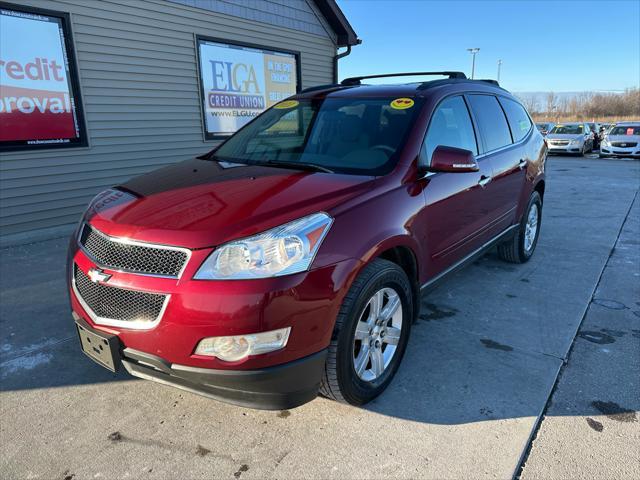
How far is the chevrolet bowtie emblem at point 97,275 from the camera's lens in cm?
225

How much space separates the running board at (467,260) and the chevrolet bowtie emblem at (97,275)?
1886mm

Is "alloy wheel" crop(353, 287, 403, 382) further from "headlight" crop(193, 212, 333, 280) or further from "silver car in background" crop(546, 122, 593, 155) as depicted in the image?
"silver car in background" crop(546, 122, 593, 155)

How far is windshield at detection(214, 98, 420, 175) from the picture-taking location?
298 cm

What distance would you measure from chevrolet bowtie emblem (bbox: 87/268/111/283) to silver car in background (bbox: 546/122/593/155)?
70.5 feet

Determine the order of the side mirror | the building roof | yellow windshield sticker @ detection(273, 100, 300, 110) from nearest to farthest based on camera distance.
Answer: the side mirror, yellow windshield sticker @ detection(273, 100, 300, 110), the building roof

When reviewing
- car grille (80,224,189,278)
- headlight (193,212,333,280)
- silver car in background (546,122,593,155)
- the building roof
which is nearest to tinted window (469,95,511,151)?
headlight (193,212,333,280)

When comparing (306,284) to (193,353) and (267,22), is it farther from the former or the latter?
(267,22)

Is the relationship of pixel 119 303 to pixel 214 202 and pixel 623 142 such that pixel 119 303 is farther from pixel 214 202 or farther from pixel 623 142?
pixel 623 142

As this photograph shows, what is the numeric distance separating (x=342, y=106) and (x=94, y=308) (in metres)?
2.19

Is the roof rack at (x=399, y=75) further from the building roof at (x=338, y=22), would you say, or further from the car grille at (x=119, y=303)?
the building roof at (x=338, y=22)

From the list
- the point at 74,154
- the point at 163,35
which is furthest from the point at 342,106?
the point at 163,35

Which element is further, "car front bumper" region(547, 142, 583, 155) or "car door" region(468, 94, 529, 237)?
"car front bumper" region(547, 142, 583, 155)

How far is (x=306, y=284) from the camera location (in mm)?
2086

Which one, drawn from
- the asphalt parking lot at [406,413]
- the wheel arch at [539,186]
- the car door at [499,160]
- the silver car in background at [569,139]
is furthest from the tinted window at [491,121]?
the silver car in background at [569,139]
